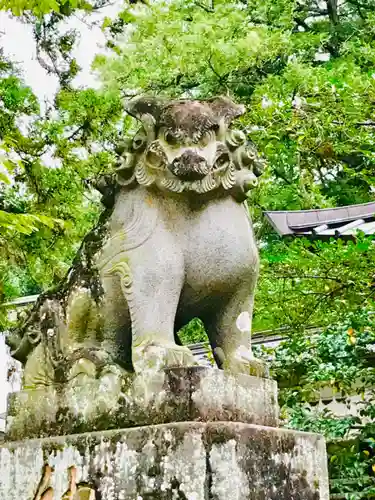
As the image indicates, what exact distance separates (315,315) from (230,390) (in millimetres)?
3146

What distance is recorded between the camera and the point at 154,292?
257cm

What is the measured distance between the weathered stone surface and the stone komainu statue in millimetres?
93

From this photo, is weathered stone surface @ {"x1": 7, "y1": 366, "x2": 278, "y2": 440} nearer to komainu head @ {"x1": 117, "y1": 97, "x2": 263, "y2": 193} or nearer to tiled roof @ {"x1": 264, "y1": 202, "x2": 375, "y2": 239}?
komainu head @ {"x1": 117, "y1": 97, "x2": 263, "y2": 193}

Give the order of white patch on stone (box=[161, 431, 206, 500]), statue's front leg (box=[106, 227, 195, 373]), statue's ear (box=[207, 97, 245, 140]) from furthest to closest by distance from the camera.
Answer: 1. statue's ear (box=[207, 97, 245, 140])
2. statue's front leg (box=[106, 227, 195, 373])
3. white patch on stone (box=[161, 431, 206, 500])

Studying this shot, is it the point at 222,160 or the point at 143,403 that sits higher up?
the point at 222,160

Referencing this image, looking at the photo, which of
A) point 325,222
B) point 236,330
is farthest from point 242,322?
point 325,222

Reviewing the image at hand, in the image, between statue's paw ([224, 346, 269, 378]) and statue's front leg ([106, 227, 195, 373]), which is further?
statue's paw ([224, 346, 269, 378])

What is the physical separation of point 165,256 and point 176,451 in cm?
69

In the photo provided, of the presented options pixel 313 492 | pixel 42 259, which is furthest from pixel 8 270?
pixel 313 492

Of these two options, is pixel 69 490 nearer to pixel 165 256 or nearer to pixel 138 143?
pixel 165 256

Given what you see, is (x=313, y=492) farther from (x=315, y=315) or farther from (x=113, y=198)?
(x=315, y=315)

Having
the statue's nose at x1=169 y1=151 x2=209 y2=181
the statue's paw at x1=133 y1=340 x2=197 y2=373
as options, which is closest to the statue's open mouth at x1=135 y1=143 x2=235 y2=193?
the statue's nose at x1=169 y1=151 x2=209 y2=181

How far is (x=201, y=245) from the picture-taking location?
2.65 metres

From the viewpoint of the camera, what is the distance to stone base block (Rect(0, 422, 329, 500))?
2246 millimetres
